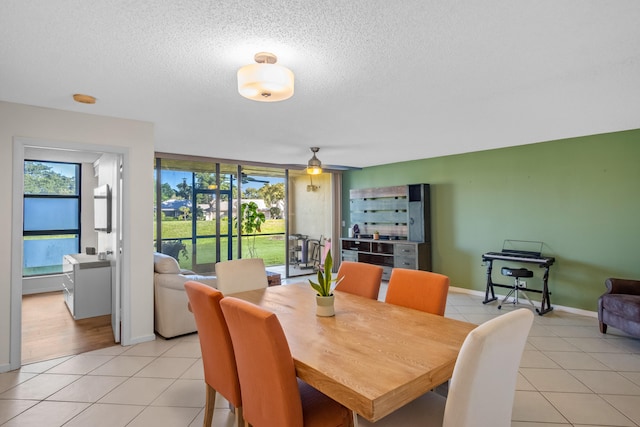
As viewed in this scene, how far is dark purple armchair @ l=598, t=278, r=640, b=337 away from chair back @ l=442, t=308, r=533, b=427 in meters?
3.15

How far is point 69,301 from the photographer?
4.81m

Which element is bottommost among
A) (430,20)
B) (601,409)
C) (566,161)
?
(601,409)

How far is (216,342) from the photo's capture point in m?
1.90

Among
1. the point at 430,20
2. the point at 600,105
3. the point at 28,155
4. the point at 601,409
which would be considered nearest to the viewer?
the point at 430,20

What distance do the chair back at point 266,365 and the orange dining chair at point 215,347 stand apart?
0.24 meters

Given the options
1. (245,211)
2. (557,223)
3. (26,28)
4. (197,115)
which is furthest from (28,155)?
(557,223)

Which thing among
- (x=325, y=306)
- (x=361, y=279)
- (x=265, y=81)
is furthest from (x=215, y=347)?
(x=265, y=81)

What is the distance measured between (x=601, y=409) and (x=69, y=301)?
19.8 feet

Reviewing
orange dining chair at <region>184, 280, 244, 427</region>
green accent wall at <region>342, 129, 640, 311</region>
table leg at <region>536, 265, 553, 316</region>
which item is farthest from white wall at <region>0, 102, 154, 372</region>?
table leg at <region>536, 265, 553, 316</region>

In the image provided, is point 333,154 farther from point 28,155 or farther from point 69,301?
point 28,155

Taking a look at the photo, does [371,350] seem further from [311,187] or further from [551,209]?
[311,187]

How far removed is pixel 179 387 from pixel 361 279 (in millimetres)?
1679

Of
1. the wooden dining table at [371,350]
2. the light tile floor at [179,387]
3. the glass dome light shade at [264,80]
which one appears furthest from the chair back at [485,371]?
the glass dome light shade at [264,80]

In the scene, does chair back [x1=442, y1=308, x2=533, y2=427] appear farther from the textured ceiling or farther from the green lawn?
the green lawn
